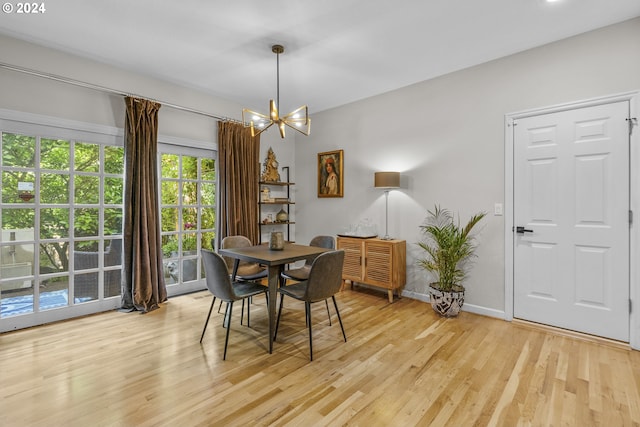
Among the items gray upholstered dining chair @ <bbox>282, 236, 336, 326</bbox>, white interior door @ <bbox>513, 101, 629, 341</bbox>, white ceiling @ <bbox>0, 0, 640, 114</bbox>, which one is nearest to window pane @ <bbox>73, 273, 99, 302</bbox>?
gray upholstered dining chair @ <bbox>282, 236, 336, 326</bbox>

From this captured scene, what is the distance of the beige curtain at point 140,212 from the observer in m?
3.47

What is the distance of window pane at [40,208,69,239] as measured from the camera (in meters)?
3.11

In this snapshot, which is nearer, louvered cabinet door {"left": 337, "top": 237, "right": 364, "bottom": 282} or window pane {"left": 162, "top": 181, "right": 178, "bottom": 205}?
window pane {"left": 162, "top": 181, "right": 178, "bottom": 205}

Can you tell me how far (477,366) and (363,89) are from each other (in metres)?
3.45

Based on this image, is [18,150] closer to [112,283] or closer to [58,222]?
[58,222]

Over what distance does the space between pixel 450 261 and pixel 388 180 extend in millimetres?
1223

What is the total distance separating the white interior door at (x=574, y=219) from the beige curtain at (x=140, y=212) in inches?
158

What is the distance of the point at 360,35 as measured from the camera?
113 inches

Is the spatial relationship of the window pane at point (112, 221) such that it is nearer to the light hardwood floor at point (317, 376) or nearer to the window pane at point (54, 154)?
the window pane at point (54, 154)

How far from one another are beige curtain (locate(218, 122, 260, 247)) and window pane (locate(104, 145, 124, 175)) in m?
1.18

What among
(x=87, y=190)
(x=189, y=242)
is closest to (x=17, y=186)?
(x=87, y=190)

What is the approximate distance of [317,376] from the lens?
7.17 ft

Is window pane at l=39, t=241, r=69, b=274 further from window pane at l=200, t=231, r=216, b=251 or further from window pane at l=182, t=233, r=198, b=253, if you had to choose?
window pane at l=200, t=231, r=216, b=251

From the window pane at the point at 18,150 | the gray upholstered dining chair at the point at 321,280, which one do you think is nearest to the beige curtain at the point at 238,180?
the window pane at the point at 18,150
